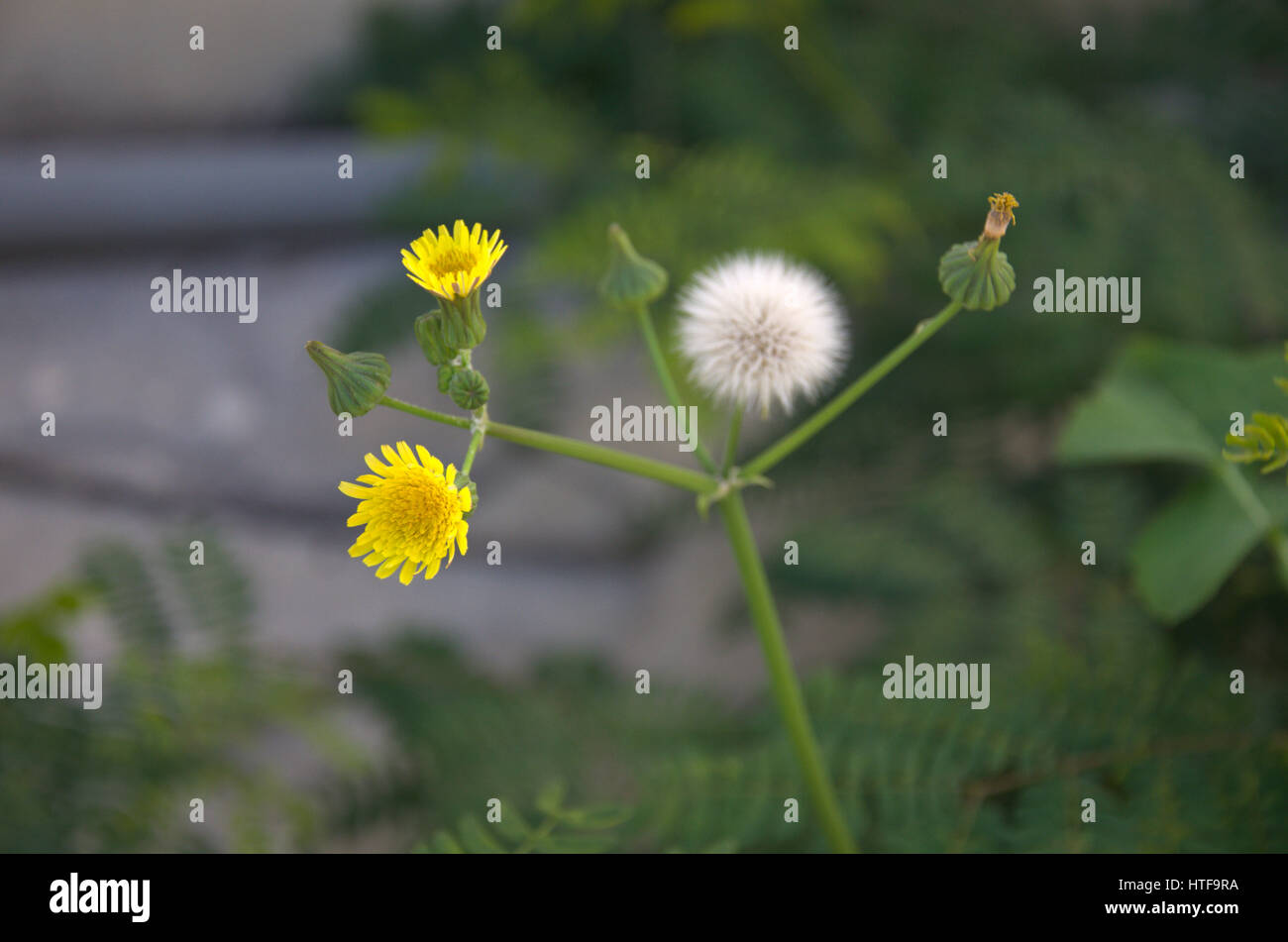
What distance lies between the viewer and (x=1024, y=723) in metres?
0.85

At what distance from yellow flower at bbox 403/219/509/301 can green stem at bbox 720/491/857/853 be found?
184 millimetres

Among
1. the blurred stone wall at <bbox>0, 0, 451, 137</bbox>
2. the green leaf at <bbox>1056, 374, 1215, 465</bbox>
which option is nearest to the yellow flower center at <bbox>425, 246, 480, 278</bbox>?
the green leaf at <bbox>1056, 374, 1215, 465</bbox>

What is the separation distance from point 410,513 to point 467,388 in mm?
70

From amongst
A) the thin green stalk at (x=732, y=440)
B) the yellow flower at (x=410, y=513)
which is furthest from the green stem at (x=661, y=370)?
the yellow flower at (x=410, y=513)

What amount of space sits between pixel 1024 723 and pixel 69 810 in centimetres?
94

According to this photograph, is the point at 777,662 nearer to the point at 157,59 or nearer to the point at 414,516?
the point at 414,516

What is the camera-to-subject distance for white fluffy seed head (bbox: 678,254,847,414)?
57 centimetres

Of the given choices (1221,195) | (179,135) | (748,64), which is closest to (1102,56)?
(1221,195)

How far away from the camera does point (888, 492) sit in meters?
1.37

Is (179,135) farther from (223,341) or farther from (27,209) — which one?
(223,341)

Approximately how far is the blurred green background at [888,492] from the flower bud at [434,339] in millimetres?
334

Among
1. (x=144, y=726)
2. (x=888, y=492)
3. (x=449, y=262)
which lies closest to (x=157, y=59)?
(x=144, y=726)

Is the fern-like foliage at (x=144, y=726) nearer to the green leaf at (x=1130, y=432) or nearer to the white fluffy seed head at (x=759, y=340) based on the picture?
the white fluffy seed head at (x=759, y=340)

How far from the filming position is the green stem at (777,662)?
0.55 metres
